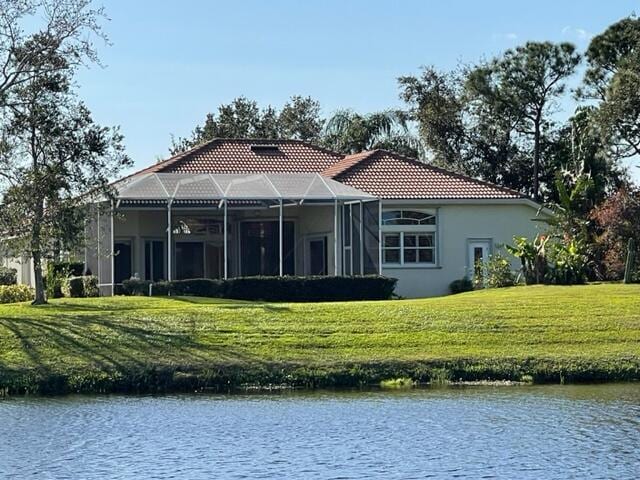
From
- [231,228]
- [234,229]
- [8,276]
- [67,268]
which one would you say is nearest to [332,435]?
[67,268]

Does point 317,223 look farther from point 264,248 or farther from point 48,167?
point 48,167

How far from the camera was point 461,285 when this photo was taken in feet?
141

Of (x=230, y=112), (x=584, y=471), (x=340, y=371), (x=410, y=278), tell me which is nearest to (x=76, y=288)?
(x=410, y=278)

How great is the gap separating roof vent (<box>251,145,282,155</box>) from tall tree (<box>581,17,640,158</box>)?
12670 millimetres

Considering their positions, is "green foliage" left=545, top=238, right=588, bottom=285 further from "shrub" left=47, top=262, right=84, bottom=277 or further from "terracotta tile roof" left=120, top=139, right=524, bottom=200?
"shrub" left=47, top=262, right=84, bottom=277

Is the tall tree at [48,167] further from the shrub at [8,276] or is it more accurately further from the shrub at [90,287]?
the shrub at [8,276]

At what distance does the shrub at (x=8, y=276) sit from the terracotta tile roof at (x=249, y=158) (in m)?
9.09

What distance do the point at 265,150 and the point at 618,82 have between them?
1385 centimetres

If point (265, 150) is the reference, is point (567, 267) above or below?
below

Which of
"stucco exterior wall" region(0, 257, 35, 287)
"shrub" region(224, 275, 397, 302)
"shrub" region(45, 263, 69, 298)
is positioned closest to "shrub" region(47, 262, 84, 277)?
"shrub" region(45, 263, 69, 298)

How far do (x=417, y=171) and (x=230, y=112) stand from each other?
26610 millimetres

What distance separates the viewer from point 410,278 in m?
43.7

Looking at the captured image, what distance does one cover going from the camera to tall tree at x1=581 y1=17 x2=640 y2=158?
4700cm

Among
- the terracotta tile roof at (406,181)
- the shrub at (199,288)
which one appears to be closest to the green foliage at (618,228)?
the terracotta tile roof at (406,181)
